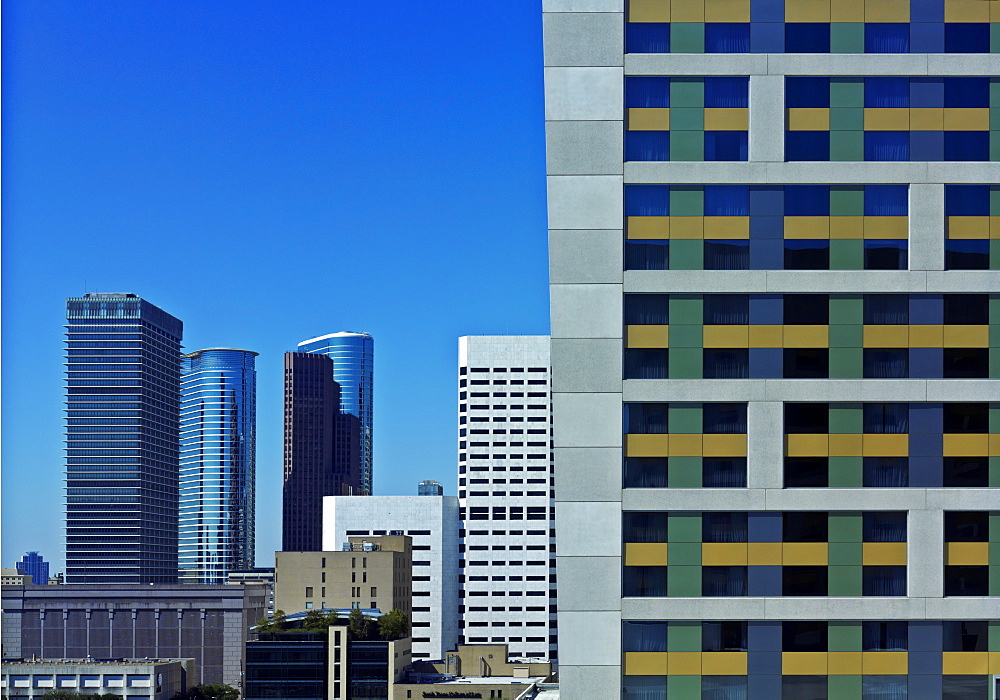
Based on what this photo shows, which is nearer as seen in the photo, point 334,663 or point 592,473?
point 592,473

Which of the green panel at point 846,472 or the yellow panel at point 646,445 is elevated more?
the yellow panel at point 646,445

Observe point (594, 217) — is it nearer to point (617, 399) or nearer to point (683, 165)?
point (683, 165)

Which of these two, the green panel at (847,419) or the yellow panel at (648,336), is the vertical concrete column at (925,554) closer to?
the green panel at (847,419)

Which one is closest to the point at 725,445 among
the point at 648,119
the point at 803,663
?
the point at 803,663

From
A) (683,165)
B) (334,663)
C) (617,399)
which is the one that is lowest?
(334,663)

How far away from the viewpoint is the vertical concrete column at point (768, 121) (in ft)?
82.3

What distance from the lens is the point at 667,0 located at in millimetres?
25516

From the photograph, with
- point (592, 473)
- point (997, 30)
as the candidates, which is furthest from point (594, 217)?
point (997, 30)

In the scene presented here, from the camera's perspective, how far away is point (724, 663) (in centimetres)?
2433

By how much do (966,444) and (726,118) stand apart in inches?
338

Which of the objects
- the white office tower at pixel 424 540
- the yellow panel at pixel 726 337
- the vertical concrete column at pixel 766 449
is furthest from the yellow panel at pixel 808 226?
the white office tower at pixel 424 540

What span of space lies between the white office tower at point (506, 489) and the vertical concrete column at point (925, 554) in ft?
463

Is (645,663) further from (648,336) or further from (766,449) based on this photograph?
(648,336)

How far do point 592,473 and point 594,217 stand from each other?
5.43m
